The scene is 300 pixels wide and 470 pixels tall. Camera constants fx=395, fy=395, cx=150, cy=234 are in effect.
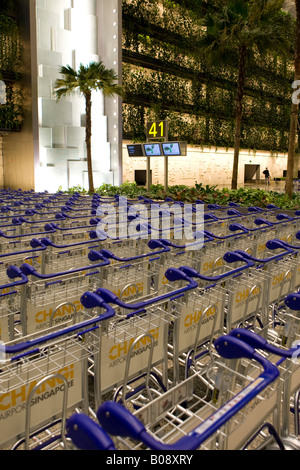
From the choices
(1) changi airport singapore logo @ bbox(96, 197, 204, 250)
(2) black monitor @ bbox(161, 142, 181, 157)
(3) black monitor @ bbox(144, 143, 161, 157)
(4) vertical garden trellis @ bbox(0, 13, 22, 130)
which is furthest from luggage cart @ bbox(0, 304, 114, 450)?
(4) vertical garden trellis @ bbox(0, 13, 22, 130)

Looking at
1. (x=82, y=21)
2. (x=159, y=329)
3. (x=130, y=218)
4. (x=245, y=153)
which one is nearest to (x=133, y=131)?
(x=82, y=21)

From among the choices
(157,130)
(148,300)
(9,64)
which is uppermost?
(9,64)

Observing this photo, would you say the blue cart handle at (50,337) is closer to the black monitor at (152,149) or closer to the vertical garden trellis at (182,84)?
the black monitor at (152,149)

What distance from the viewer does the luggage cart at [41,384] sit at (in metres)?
1.76

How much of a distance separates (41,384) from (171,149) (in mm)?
10977

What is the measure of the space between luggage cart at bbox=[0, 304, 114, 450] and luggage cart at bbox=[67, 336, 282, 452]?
0.54 m

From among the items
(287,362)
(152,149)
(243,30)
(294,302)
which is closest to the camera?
(287,362)

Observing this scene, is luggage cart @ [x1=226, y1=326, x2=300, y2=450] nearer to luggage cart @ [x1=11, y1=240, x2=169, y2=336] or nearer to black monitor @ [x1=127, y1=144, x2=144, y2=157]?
luggage cart @ [x1=11, y1=240, x2=169, y2=336]

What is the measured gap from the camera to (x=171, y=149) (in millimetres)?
12180

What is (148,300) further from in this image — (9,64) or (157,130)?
(9,64)

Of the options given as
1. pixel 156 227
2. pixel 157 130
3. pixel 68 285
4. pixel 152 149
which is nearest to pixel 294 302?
pixel 68 285

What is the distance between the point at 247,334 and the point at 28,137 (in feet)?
57.6

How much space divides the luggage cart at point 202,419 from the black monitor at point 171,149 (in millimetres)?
10637

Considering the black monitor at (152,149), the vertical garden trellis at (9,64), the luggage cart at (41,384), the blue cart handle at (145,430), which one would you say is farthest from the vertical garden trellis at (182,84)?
the blue cart handle at (145,430)
